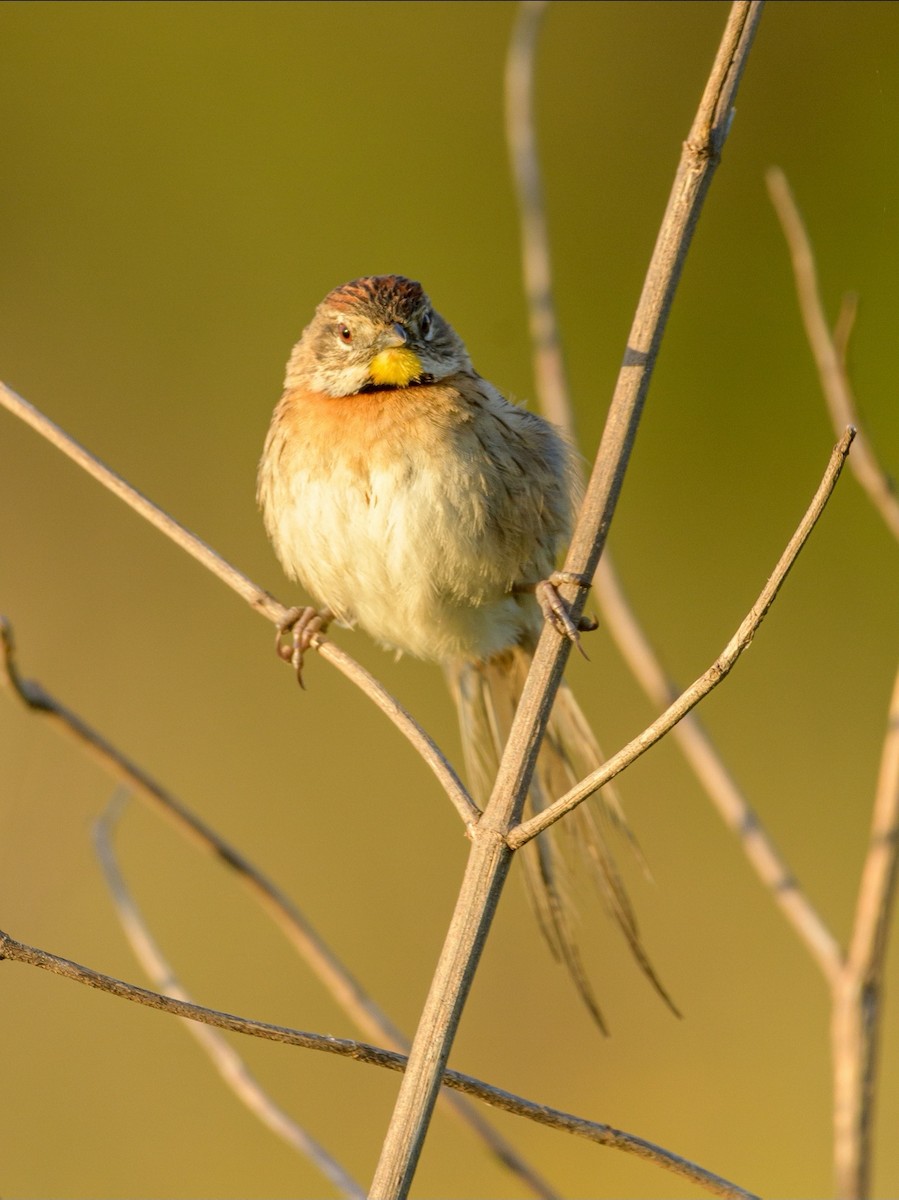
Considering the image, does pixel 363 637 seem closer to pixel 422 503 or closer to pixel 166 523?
pixel 422 503

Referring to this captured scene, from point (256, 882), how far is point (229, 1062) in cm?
31

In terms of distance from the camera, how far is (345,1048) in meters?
1.54

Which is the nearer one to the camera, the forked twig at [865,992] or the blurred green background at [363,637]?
the forked twig at [865,992]

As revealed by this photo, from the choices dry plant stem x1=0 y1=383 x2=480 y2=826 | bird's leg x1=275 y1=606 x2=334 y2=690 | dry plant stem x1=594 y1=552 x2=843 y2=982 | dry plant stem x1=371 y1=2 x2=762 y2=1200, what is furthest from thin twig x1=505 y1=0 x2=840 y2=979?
bird's leg x1=275 y1=606 x2=334 y2=690

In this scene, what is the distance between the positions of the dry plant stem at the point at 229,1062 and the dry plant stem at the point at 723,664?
858 millimetres

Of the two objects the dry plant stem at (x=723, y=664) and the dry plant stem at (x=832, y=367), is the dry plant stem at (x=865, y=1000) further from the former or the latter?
the dry plant stem at (x=723, y=664)

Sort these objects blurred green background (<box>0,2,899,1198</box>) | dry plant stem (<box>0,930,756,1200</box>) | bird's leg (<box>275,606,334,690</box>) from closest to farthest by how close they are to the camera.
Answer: dry plant stem (<box>0,930,756,1200</box>) < bird's leg (<box>275,606,334,690</box>) < blurred green background (<box>0,2,899,1198</box>)

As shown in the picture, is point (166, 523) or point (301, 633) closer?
point (166, 523)

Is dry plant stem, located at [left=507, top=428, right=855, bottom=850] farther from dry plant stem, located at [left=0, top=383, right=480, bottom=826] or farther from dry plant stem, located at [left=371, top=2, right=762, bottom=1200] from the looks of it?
dry plant stem, located at [left=0, top=383, right=480, bottom=826]

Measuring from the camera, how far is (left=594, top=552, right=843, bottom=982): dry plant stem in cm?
228

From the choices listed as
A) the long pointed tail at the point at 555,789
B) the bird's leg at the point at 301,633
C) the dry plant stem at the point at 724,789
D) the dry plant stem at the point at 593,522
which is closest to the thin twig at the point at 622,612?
the dry plant stem at the point at 724,789

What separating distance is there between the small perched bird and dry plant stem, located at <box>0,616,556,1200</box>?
1.53ft

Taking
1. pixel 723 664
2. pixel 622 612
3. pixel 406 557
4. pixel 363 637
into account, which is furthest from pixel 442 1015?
pixel 363 637

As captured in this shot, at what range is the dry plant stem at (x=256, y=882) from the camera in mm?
2180
